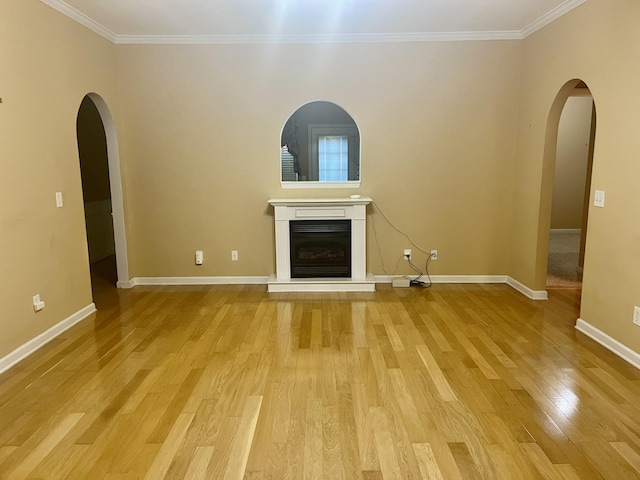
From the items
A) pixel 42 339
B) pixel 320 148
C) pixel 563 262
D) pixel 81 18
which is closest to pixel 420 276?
pixel 320 148

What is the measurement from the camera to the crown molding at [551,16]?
3872mm

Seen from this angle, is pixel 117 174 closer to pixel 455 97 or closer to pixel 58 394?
pixel 58 394

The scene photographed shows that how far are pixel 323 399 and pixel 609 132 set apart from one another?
294cm

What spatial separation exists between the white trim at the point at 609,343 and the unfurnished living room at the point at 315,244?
1 cm

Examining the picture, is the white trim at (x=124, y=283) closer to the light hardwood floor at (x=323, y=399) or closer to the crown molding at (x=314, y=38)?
the light hardwood floor at (x=323, y=399)

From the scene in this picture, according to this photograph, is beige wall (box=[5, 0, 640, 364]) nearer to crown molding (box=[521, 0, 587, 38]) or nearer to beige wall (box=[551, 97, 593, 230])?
crown molding (box=[521, 0, 587, 38])

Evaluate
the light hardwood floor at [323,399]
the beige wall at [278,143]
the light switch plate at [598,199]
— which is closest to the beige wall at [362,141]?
the beige wall at [278,143]

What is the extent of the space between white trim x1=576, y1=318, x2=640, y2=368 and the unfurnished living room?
15 mm

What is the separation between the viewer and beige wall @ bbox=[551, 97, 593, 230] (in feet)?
28.1

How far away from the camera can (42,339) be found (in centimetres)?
362

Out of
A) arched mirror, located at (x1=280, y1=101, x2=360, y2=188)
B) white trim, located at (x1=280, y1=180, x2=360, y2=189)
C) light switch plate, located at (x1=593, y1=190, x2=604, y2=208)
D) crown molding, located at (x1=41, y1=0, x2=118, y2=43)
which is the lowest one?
light switch plate, located at (x1=593, y1=190, x2=604, y2=208)

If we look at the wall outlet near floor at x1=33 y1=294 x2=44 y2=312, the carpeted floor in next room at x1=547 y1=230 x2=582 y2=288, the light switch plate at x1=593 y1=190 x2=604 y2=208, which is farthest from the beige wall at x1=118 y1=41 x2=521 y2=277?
the wall outlet near floor at x1=33 y1=294 x2=44 y2=312

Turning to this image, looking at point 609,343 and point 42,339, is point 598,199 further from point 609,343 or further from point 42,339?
point 42,339

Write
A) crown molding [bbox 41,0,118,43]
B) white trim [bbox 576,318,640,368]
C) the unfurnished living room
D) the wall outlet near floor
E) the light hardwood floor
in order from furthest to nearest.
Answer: crown molding [bbox 41,0,118,43] < the wall outlet near floor < white trim [bbox 576,318,640,368] < the unfurnished living room < the light hardwood floor
